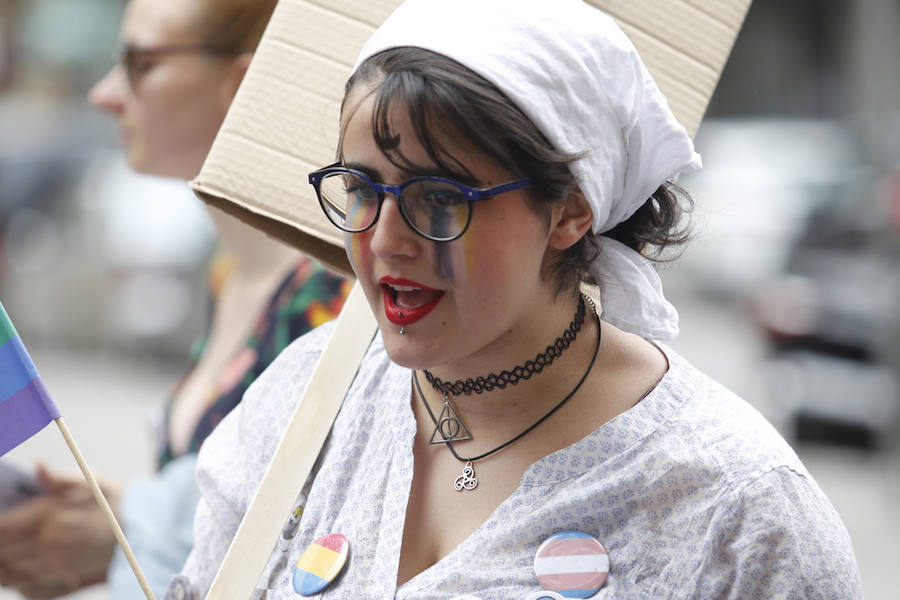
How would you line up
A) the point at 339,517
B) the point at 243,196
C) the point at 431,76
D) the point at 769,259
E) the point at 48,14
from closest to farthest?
the point at 431,76 < the point at 339,517 < the point at 243,196 < the point at 769,259 < the point at 48,14

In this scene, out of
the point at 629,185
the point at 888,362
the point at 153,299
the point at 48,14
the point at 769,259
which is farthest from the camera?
the point at 48,14

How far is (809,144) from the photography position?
537 inches

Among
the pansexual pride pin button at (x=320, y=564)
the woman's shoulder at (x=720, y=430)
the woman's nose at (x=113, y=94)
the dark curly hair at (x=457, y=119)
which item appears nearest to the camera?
the dark curly hair at (x=457, y=119)

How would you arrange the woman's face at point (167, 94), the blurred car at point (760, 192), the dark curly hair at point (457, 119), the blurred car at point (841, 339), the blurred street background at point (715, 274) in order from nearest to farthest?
the dark curly hair at point (457, 119) → the woman's face at point (167, 94) → the blurred car at point (841, 339) → the blurred street background at point (715, 274) → the blurred car at point (760, 192)

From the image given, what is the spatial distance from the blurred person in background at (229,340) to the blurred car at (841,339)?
4.63m

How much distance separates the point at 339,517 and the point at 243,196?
0.59 metres

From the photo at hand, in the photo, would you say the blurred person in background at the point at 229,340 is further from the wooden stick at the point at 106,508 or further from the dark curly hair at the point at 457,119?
the dark curly hair at the point at 457,119

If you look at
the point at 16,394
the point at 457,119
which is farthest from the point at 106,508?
the point at 457,119

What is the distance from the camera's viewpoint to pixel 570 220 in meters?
1.69

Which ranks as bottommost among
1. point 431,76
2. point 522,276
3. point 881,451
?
point 881,451

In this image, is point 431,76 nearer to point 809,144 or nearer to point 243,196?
point 243,196

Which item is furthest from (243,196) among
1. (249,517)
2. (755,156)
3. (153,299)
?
(755,156)

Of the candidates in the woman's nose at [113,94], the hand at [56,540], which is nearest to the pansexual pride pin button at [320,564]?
the hand at [56,540]

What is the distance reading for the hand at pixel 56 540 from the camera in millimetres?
2725
